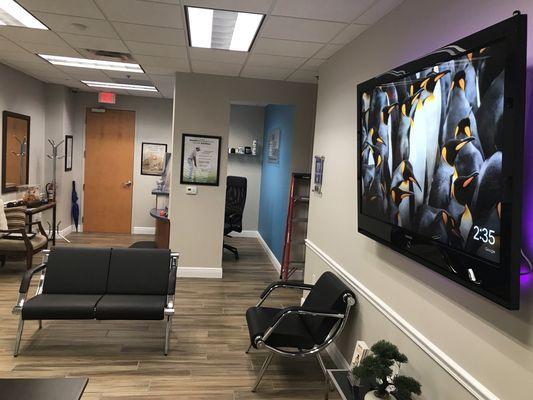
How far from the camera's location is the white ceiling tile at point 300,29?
3078 millimetres

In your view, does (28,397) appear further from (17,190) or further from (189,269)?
(17,190)

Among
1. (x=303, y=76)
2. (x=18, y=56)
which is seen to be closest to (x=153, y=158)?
(x=18, y=56)

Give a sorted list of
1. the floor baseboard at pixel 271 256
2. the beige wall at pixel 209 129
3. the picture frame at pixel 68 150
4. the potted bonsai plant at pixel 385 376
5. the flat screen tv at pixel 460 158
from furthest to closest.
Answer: the picture frame at pixel 68 150, the floor baseboard at pixel 271 256, the beige wall at pixel 209 129, the potted bonsai plant at pixel 385 376, the flat screen tv at pixel 460 158

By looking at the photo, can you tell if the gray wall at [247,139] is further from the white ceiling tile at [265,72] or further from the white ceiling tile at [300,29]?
the white ceiling tile at [300,29]

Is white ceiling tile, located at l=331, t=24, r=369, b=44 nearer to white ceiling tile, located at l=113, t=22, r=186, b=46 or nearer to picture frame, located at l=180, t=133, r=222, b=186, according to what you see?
white ceiling tile, located at l=113, t=22, r=186, b=46

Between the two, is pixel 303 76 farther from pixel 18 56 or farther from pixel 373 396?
pixel 373 396

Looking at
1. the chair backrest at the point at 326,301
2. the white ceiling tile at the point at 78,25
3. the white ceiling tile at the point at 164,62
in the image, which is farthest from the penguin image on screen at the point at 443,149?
the white ceiling tile at the point at 164,62

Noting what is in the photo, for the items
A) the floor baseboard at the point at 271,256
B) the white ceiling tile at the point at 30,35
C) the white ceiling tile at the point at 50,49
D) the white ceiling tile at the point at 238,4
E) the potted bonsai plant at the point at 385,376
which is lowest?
the floor baseboard at the point at 271,256

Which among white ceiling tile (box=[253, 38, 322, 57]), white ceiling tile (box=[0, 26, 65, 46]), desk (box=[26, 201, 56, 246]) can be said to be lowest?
desk (box=[26, 201, 56, 246])

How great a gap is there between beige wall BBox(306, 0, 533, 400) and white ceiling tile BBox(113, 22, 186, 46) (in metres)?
1.40

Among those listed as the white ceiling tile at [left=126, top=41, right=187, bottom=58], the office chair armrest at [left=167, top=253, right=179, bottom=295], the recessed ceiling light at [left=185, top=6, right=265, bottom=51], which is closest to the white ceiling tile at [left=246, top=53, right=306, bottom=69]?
the recessed ceiling light at [left=185, top=6, right=265, bottom=51]

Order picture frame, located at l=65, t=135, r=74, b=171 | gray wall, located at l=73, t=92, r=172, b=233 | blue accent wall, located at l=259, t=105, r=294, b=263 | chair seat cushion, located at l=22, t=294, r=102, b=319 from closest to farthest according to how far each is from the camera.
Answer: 1. chair seat cushion, located at l=22, t=294, r=102, b=319
2. blue accent wall, located at l=259, t=105, r=294, b=263
3. picture frame, located at l=65, t=135, r=74, b=171
4. gray wall, located at l=73, t=92, r=172, b=233

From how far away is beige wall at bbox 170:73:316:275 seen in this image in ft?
18.0

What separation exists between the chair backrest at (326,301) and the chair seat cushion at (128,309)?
1.20m
